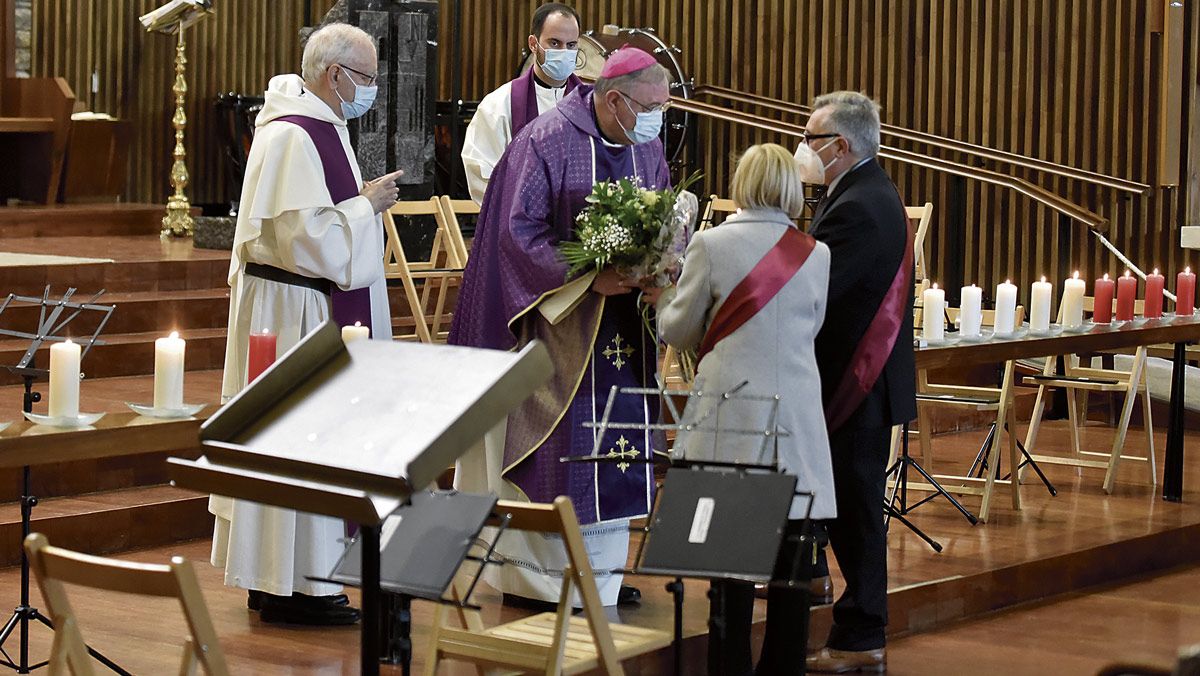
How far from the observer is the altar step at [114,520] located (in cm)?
554

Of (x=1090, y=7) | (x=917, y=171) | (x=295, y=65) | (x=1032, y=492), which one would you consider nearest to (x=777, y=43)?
(x=917, y=171)

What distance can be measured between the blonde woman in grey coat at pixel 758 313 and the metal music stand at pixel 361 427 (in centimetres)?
145

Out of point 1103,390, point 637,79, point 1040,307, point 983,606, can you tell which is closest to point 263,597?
point 637,79

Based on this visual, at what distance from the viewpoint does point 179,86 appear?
34.6ft

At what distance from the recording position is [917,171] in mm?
10617

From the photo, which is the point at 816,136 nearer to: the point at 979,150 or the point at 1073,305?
the point at 1073,305

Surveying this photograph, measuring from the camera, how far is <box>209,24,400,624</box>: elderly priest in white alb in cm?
482

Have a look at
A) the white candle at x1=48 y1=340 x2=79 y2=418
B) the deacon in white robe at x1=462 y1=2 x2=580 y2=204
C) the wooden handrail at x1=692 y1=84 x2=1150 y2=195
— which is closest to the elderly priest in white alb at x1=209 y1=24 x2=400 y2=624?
the white candle at x1=48 y1=340 x2=79 y2=418

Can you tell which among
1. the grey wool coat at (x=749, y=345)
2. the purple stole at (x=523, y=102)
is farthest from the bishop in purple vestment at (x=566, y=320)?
the purple stole at (x=523, y=102)

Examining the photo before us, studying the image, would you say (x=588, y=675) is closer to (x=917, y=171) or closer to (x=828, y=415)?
(x=828, y=415)

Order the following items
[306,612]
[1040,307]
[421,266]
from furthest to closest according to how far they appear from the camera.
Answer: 1. [421,266]
2. [1040,307]
3. [306,612]

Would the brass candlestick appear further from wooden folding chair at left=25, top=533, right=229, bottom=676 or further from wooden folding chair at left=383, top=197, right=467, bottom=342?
wooden folding chair at left=25, top=533, right=229, bottom=676

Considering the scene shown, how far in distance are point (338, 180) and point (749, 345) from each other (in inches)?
58.2

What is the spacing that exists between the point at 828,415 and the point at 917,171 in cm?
618
